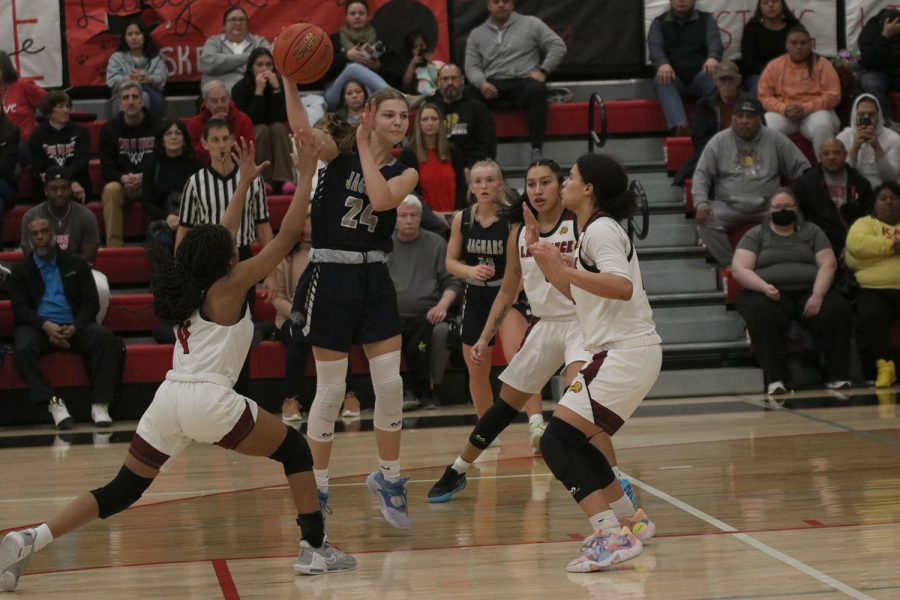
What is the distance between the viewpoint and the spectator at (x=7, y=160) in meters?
11.1

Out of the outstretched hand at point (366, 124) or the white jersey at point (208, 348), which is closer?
the white jersey at point (208, 348)

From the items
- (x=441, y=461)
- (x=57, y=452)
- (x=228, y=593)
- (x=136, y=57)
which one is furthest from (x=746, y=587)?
(x=136, y=57)

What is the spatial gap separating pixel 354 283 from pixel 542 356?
120 centimetres

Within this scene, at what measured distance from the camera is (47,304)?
32.4ft

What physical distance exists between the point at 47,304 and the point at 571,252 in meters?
4.93

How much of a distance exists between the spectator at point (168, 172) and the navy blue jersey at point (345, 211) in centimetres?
530

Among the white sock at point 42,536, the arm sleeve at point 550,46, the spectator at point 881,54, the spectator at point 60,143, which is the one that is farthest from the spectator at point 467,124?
the white sock at point 42,536

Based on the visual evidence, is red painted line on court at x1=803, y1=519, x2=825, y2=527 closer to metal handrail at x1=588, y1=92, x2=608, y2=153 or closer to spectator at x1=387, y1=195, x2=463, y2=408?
spectator at x1=387, y1=195, x2=463, y2=408

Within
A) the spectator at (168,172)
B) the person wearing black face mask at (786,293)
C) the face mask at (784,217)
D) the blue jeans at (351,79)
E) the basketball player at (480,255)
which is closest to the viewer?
the basketball player at (480,255)

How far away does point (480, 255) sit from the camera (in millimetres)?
8109

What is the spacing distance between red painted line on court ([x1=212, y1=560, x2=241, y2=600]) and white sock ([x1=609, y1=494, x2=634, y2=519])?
1.54 metres

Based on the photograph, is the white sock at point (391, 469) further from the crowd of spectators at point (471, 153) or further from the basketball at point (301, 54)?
the crowd of spectators at point (471, 153)

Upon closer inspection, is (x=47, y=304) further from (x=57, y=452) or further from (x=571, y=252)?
(x=571, y=252)

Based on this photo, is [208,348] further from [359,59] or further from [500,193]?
[359,59]
